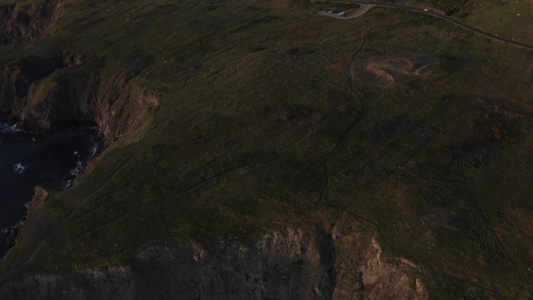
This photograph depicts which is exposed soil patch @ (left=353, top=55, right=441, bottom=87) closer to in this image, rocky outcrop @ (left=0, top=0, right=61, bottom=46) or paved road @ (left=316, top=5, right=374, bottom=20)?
paved road @ (left=316, top=5, right=374, bottom=20)

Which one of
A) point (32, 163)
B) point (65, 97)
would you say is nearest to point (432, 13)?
point (65, 97)

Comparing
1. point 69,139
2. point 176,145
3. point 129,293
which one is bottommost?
point 69,139

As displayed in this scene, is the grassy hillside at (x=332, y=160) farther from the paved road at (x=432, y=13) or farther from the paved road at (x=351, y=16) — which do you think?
the paved road at (x=351, y=16)

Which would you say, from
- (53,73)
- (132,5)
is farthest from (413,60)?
(132,5)

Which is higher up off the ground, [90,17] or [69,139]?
[90,17]

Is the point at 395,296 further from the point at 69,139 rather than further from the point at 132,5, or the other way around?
the point at 132,5

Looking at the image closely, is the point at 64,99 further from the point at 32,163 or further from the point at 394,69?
the point at 394,69

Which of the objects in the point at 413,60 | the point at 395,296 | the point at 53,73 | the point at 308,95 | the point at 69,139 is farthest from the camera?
the point at 53,73

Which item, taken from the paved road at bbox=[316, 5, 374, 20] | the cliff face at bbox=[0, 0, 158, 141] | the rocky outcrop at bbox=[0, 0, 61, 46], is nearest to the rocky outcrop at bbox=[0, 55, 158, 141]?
the cliff face at bbox=[0, 0, 158, 141]
